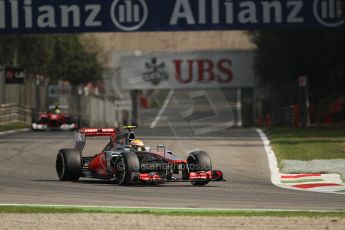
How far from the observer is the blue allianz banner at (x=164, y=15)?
3838 cm

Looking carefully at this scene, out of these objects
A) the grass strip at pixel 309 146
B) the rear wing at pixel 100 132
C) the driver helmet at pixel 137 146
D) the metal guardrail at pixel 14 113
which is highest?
the metal guardrail at pixel 14 113

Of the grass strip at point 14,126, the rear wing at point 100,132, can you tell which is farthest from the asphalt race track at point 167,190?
the grass strip at point 14,126

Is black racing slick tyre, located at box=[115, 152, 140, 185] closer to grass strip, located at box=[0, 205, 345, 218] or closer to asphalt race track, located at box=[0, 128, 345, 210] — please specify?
asphalt race track, located at box=[0, 128, 345, 210]

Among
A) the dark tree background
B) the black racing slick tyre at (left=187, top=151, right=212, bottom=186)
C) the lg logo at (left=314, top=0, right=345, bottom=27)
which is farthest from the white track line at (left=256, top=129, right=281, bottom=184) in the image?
the dark tree background

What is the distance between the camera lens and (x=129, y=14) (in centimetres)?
3862

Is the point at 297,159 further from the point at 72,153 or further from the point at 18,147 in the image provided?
the point at 18,147

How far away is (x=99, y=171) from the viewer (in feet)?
63.9

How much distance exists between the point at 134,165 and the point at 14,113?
36633 mm

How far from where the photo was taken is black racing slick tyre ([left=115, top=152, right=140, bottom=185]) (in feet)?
59.4

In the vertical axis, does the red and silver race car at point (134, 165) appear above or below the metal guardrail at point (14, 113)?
below

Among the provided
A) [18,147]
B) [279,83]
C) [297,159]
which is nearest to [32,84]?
[279,83]

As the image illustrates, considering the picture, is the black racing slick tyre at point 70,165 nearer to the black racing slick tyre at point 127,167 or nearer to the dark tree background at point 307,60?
the black racing slick tyre at point 127,167

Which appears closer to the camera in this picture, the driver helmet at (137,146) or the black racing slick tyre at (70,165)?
the driver helmet at (137,146)

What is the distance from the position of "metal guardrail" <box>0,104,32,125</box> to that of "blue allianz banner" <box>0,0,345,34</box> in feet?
42.1
